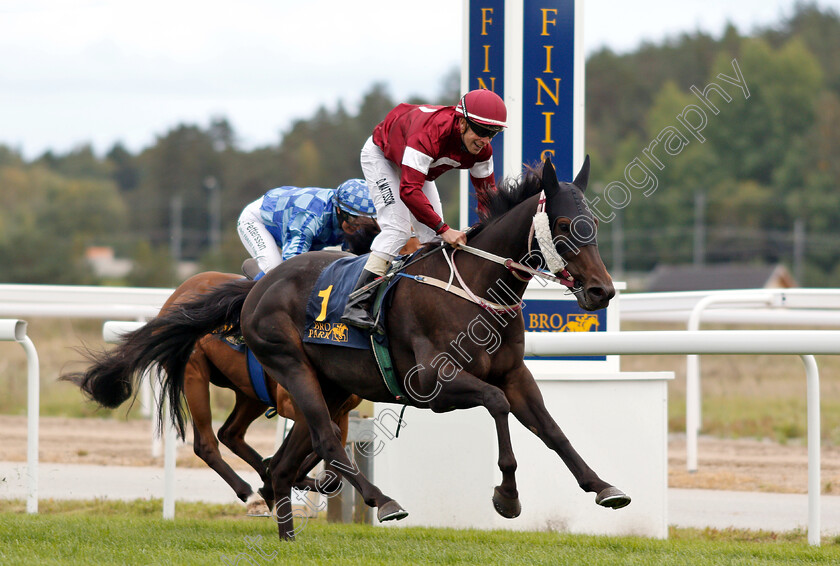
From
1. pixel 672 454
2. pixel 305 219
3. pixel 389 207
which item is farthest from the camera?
pixel 672 454

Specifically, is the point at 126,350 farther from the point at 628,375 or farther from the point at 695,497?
the point at 695,497

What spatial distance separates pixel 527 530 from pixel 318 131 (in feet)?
174

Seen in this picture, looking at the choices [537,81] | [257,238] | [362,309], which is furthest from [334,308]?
[537,81]

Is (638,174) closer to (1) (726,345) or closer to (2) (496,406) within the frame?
(1) (726,345)

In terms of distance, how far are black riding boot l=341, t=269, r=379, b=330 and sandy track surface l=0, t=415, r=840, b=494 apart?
311 centimetres

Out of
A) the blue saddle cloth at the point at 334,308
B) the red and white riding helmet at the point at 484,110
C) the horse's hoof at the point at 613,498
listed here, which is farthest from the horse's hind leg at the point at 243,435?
the red and white riding helmet at the point at 484,110

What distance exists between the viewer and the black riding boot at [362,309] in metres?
4.30

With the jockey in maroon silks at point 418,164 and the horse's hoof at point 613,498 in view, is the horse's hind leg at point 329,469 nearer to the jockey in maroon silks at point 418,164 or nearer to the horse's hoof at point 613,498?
the jockey in maroon silks at point 418,164

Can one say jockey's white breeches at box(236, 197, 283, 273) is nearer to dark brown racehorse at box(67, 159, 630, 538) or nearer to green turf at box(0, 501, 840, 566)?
dark brown racehorse at box(67, 159, 630, 538)

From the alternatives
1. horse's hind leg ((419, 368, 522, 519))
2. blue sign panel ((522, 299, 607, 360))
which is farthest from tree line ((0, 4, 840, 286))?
horse's hind leg ((419, 368, 522, 519))

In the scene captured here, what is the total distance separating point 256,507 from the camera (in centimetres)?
572

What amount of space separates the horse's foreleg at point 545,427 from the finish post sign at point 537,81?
1.65 meters

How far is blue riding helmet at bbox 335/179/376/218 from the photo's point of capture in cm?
526

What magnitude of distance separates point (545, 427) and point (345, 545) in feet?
3.52
